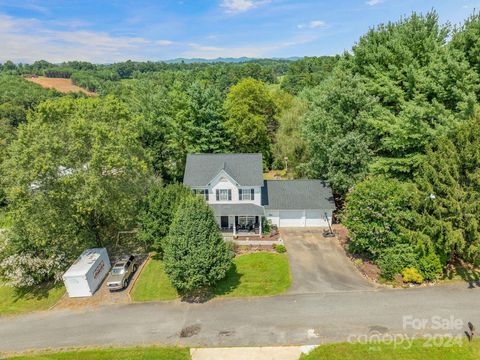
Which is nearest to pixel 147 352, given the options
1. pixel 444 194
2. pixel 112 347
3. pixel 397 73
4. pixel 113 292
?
pixel 112 347

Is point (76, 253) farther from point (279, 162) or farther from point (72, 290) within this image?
point (279, 162)

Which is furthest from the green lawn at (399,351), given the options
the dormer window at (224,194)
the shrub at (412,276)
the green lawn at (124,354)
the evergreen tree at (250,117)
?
the evergreen tree at (250,117)

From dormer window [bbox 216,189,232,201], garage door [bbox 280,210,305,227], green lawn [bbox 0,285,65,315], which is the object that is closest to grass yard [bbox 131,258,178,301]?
green lawn [bbox 0,285,65,315]

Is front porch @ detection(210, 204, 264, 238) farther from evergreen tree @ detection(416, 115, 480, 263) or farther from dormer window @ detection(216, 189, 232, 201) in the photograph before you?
evergreen tree @ detection(416, 115, 480, 263)

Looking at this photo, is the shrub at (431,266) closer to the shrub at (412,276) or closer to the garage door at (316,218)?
the shrub at (412,276)

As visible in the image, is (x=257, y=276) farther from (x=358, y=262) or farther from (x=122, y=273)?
(x=122, y=273)

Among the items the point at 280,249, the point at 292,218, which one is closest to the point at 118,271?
the point at 280,249

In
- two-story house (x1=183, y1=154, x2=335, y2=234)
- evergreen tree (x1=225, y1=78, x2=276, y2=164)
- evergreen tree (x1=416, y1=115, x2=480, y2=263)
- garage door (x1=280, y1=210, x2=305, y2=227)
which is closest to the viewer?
evergreen tree (x1=416, y1=115, x2=480, y2=263)
